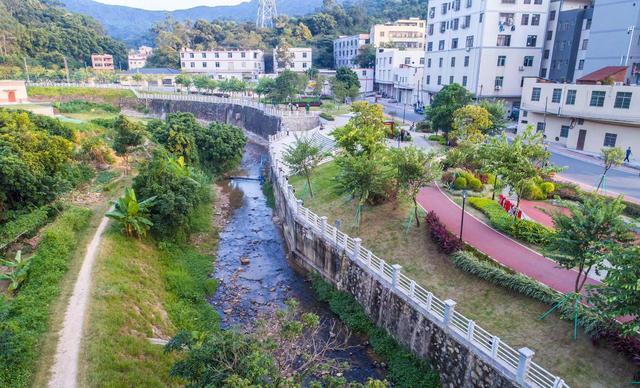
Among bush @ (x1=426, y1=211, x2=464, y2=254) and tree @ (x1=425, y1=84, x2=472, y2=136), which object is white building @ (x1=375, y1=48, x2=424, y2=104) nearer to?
tree @ (x1=425, y1=84, x2=472, y2=136)

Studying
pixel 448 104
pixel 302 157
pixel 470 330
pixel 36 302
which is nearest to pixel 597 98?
pixel 448 104

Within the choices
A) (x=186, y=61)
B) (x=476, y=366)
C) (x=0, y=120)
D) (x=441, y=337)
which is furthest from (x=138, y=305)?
(x=186, y=61)

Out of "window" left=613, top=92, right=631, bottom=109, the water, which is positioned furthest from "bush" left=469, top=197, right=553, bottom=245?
"window" left=613, top=92, right=631, bottom=109

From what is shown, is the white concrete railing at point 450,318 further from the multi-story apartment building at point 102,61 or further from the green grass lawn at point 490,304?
the multi-story apartment building at point 102,61

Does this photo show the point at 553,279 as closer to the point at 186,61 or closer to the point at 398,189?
the point at 398,189

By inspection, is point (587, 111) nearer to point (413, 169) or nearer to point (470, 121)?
point (470, 121)
